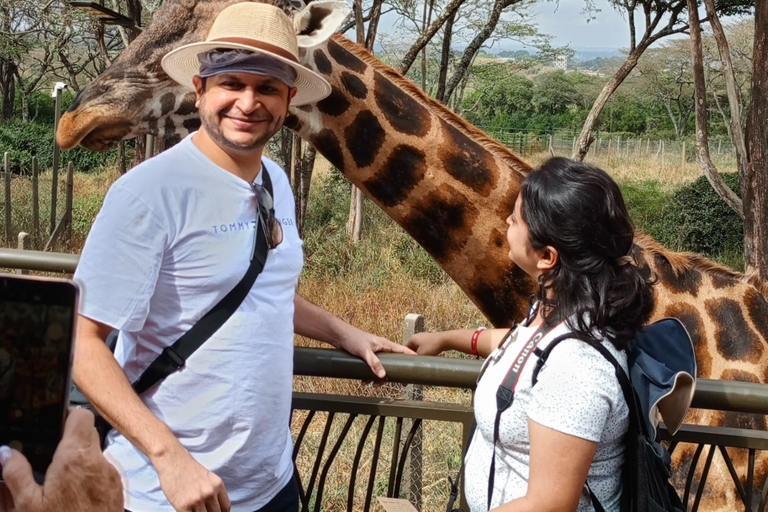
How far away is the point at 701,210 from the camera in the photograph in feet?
49.2

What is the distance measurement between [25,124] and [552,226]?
87.9ft

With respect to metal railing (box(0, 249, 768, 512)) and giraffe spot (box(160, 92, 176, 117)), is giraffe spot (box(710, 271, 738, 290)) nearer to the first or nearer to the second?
metal railing (box(0, 249, 768, 512))

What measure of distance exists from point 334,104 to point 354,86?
0.12 metres

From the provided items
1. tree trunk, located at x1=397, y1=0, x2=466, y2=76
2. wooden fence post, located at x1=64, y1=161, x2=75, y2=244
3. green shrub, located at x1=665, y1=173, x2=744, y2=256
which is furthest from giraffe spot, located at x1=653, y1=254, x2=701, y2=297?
green shrub, located at x1=665, y1=173, x2=744, y2=256

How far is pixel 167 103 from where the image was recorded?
3.64 m

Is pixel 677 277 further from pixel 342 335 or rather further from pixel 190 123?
pixel 190 123

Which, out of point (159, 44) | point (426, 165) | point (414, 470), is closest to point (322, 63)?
point (426, 165)

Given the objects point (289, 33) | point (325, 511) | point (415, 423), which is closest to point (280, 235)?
point (289, 33)

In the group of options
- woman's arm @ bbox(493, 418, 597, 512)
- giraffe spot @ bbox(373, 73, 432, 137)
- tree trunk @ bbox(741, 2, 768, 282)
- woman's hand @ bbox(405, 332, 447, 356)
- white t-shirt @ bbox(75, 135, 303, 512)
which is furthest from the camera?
tree trunk @ bbox(741, 2, 768, 282)

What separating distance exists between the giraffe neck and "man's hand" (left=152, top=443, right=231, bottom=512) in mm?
1874

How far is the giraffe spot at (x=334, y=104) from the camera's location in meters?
3.49

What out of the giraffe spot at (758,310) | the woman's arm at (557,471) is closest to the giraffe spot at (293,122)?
the giraffe spot at (758,310)

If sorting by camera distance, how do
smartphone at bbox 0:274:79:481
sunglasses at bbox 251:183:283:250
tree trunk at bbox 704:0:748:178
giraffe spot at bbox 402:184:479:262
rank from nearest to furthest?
1. smartphone at bbox 0:274:79:481
2. sunglasses at bbox 251:183:283:250
3. giraffe spot at bbox 402:184:479:262
4. tree trunk at bbox 704:0:748:178

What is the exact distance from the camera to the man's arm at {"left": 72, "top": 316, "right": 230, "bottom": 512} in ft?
5.53
